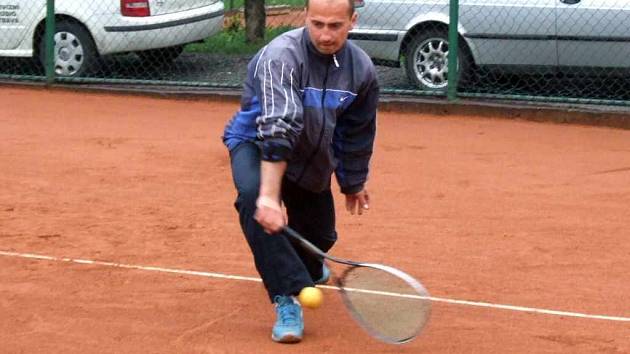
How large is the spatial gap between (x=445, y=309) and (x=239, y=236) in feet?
5.72

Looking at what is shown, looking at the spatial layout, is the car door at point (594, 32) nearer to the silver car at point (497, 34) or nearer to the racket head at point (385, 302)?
the silver car at point (497, 34)

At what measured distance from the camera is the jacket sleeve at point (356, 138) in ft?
18.4

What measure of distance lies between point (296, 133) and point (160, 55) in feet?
28.2

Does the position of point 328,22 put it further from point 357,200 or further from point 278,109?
point 357,200

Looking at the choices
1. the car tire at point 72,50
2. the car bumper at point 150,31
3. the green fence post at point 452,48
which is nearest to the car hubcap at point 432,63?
the green fence post at point 452,48

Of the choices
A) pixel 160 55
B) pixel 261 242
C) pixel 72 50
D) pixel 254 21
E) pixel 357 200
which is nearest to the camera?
pixel 261 242

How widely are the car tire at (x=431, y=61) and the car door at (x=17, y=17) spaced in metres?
3.71

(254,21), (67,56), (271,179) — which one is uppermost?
(271,179)

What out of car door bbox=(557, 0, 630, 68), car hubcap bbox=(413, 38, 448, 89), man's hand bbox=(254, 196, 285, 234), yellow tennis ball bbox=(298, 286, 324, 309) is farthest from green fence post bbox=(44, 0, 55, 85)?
man's hand bbox=(254, 196, 285, 234)

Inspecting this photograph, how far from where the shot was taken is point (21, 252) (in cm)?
708

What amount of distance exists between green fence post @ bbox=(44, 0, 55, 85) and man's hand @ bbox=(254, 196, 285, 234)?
7.99 m

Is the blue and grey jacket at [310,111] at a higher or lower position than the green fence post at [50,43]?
higher

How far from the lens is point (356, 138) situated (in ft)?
18.8

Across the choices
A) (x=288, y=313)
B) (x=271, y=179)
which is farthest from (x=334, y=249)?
(x=271, y=179)
